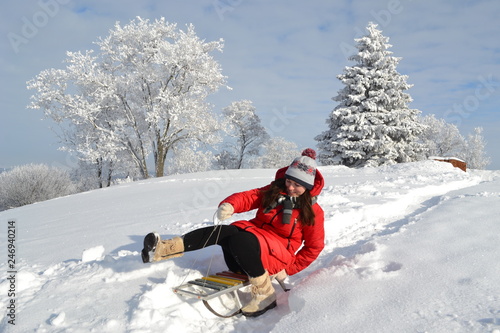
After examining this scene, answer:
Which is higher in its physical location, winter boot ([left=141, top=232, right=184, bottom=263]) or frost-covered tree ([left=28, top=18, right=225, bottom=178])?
frost-covered tree ([left=28, top=18, right=225, bottom=178])

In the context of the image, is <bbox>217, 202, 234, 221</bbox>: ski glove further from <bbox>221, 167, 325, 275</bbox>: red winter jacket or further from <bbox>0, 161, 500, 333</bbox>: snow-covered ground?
<bbox>0, 161, 500, 333</bbox>: snow-covered ground

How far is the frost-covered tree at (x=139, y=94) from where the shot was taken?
1869cm

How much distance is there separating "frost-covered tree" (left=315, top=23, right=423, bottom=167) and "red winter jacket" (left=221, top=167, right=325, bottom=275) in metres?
16.7

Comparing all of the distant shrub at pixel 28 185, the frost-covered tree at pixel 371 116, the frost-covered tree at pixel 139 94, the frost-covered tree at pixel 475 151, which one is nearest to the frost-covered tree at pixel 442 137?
the frost-covered tree at pixel 475 151

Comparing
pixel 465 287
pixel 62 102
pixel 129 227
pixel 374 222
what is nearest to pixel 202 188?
pixel 129 227

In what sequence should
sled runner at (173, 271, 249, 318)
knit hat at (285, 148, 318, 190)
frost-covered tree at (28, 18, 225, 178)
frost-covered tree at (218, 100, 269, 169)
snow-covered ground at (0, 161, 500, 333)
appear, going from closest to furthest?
snow-covered ground at (0, 161, 500, 333)
sled runner at (173, 271, 249, 318)
knit hat at (285, 148, 318, 190)
frost-covered tree at (28, 18, 225, 178)
frost-covered tree at (218, 100, 269, 169)

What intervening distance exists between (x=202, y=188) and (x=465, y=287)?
8.28 metres

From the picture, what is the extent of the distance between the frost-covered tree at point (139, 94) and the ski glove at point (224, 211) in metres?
16.1

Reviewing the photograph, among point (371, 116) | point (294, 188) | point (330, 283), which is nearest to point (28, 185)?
point (371, 116)

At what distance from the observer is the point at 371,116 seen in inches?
762

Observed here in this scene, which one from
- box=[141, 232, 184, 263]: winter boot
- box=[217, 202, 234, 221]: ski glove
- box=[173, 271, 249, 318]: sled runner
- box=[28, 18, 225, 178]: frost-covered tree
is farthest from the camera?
box=[28, 18, 225, 178]: frost-covered tree

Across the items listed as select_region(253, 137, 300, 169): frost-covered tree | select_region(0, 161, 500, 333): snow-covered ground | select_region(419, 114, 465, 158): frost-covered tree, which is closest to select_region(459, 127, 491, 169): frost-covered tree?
select_region(419, 114, 465, 158): frost-covered tree

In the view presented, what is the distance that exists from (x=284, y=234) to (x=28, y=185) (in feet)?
71.9

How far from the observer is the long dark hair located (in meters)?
2.96
